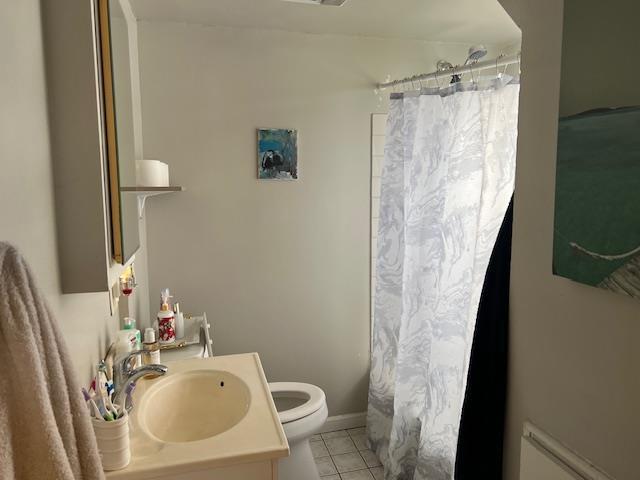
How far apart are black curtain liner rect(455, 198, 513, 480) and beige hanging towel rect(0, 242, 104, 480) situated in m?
1.18

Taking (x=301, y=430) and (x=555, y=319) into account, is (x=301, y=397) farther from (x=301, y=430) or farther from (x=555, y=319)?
(x=555, y=319)

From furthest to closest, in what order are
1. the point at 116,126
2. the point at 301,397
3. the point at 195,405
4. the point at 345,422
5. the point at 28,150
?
1. the point at 345,422
2. the point at 301,397
3. the point at 195,405
4. the point at 116,126
5. the point at 28,150

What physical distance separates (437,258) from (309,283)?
0.84m

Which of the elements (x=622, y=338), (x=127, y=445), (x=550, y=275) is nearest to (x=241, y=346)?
(x=127, y=445)

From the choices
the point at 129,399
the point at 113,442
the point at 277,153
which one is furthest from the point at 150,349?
the point at 277,153

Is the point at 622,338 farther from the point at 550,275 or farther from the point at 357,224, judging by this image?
the point at 357,224

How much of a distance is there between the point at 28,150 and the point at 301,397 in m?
1.89

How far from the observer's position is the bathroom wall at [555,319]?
1.04 meters

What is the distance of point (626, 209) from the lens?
982 mm

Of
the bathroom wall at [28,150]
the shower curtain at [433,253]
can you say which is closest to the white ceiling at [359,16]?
the shower curtain at [433,253]

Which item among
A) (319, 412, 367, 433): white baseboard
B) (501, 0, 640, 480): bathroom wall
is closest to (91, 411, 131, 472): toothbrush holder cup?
(501, 0, 640, 480): bathroom wall

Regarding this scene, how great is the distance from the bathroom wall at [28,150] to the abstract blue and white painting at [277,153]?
1575 millimetres

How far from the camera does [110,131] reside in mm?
1146

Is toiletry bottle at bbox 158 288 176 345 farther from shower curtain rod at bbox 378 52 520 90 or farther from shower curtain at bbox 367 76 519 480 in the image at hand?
shower curtain rod at bbox 378 52 520 90
